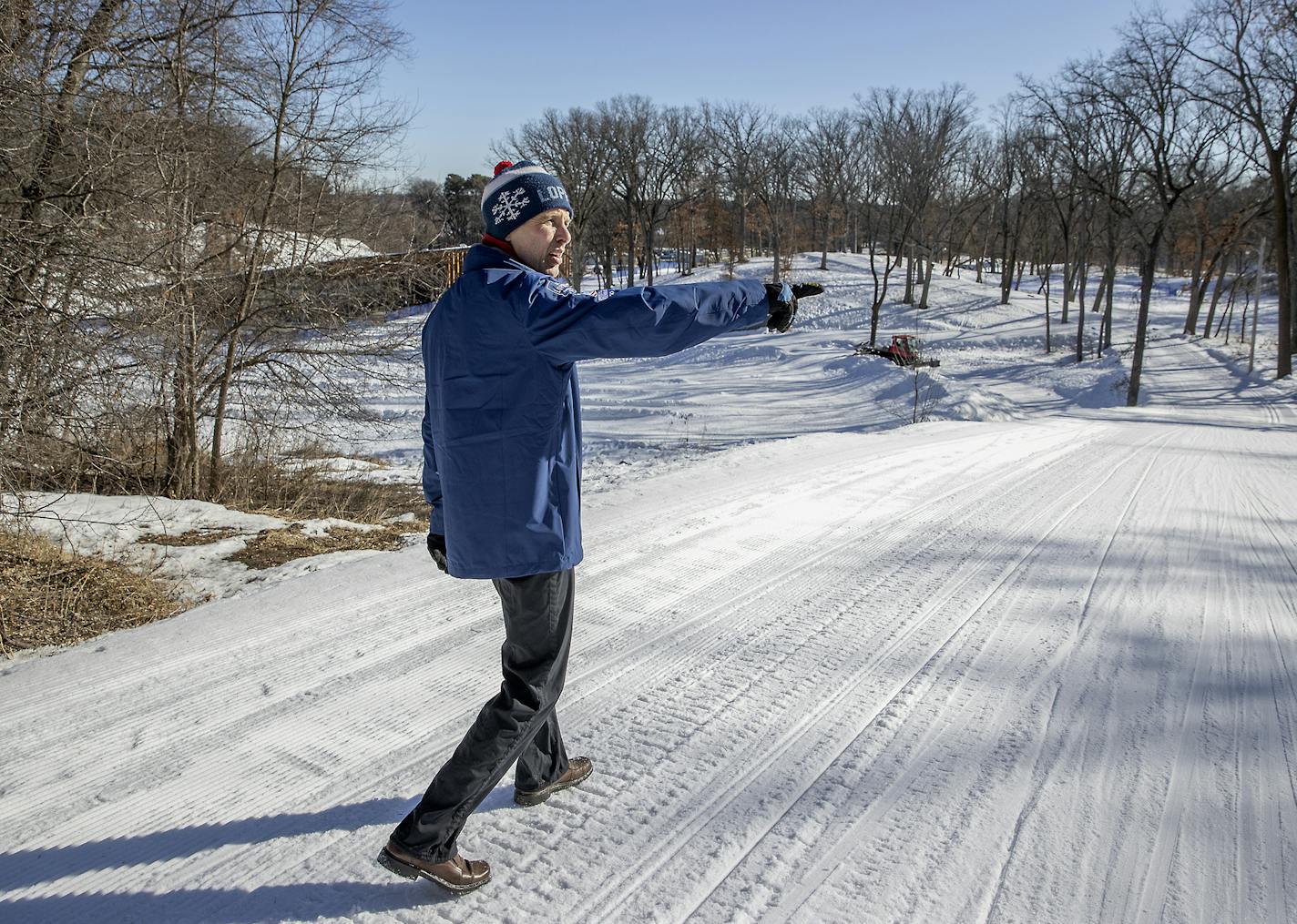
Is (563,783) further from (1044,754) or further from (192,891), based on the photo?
(1044,754)

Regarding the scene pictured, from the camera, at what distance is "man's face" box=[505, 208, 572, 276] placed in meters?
2.41

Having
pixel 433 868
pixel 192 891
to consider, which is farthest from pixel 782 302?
pixel 192 891

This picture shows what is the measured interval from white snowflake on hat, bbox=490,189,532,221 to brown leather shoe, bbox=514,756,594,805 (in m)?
1.83

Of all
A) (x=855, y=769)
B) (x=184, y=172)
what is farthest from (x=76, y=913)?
(x=184, y=172)

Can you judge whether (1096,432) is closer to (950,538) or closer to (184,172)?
(950,538)

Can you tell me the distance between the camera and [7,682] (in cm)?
356

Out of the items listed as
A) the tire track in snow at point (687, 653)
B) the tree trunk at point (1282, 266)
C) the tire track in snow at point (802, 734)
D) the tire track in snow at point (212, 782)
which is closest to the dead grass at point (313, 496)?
the tire track in snow at point (687, 653)

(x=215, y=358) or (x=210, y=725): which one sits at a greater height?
(x=215, y=358)

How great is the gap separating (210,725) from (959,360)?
116ft

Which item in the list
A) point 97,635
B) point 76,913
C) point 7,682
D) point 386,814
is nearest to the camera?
point 76,913

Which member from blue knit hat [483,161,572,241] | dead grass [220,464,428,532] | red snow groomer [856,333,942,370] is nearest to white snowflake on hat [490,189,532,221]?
blue knit hat [483,161,572,241]

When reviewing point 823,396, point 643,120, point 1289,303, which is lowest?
point 823,396

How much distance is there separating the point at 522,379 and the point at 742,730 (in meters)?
1.77

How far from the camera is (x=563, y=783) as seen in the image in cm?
288
